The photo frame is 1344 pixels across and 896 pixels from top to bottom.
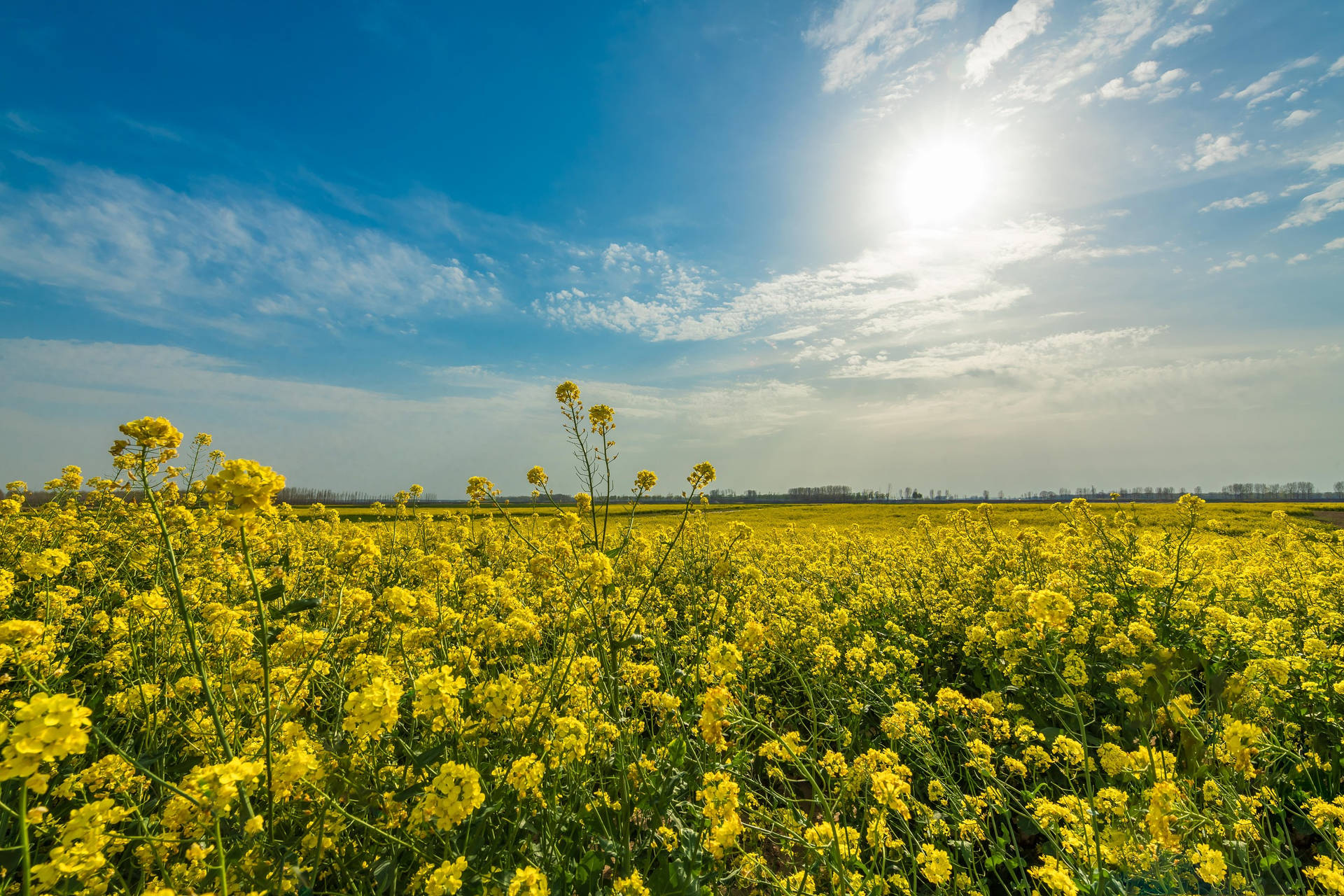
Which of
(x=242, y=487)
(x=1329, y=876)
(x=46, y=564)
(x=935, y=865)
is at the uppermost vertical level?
(x=242, y=487)

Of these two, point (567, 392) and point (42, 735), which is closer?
point (42, 735)

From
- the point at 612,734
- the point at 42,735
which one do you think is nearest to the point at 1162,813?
the point at 612,734

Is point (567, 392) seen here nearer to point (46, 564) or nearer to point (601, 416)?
point (601, 416)

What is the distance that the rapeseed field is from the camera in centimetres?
202

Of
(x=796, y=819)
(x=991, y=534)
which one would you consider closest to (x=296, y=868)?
(x=796, y=819)

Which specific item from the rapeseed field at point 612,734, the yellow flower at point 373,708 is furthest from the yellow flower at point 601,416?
the yellow flower at point 373,708

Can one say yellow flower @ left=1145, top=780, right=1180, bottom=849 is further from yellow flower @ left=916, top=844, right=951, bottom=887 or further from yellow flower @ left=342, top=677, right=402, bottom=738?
yellow flower @ left=342, top=677, right=402, bottom=738

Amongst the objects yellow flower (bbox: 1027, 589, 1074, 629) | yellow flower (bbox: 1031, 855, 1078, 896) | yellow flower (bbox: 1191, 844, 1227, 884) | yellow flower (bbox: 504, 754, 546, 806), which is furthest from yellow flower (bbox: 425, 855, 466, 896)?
yellow flower (bbox: 1191, 844, 1227, 884)

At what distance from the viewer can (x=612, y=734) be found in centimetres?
270

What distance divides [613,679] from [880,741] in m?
2.84

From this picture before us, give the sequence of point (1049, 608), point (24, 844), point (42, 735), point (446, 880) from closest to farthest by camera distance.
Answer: point (24, 844) < point (42, 735) < point (446, 880) < point (1049, 608)

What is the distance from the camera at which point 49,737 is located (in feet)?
4.67

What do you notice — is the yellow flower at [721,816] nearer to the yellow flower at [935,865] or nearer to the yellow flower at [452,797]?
the yellow flower at [935,865]

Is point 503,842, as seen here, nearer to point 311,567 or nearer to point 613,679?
point 613,679
